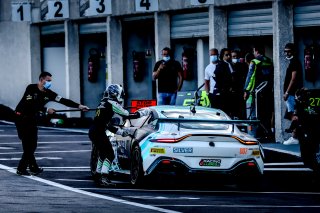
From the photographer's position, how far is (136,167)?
1927cm

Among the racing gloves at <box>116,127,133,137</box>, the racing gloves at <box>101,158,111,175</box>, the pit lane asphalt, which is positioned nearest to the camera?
the pit lane asphalt

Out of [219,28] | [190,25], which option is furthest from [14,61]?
[219,28]

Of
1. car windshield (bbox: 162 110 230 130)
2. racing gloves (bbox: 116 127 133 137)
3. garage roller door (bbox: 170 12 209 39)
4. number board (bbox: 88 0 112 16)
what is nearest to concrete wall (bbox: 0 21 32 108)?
number board (bbox: 88 0 112 16)

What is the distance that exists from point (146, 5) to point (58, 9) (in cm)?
366

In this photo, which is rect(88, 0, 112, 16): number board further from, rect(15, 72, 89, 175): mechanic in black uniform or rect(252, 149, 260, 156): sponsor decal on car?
rect(252, 149, 260, 156): sponsor decal on car

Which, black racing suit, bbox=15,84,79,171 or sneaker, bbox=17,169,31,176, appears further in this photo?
black racing suit, bbox=15,84,79,171

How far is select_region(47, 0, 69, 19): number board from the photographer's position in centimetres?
3556

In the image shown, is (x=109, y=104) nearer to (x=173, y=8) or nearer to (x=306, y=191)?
(x=306, y=191)

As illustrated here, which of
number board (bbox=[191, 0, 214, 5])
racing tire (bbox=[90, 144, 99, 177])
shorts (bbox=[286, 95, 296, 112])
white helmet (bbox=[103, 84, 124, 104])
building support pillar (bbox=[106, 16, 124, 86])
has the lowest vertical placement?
racing tire (bbox=[90, 144, 99, 177])

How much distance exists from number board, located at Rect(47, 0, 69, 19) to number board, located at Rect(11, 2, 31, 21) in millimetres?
1225

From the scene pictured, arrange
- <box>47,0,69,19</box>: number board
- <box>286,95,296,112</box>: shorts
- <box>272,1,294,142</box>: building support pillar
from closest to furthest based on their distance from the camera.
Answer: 1. <box>286,95,296,112</box>: shorts
2. <box>272,1,294,142</box>: building support pillar
3. <box>47,0,69,19</box>: number board

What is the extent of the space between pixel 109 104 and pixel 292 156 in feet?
20.0

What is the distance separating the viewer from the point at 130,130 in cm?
2019

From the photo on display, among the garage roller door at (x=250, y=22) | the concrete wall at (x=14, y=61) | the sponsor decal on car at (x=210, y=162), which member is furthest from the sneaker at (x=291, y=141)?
the concrete wall at (x=14, y=61)
